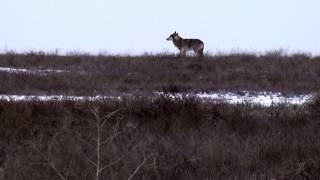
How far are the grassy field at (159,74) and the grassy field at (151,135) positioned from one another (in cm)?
9

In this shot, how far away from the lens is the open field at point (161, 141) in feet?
22.9

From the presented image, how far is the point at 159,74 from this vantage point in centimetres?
2100

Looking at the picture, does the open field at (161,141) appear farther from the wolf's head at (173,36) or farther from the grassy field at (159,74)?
the wolf's head at (173,36)

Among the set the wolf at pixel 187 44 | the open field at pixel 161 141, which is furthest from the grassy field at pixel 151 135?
the wolf at pixel 187 44

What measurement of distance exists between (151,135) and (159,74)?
39.7 feet

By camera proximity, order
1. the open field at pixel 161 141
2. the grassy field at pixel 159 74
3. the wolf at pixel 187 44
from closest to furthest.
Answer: the open field at pixel 161 141 < the grassy field at pixel 159 74 < the wolf at pixel 187 44

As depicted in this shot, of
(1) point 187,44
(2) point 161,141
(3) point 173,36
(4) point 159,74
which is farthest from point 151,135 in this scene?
(3) point 173,36

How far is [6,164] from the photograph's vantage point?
7.09 metres

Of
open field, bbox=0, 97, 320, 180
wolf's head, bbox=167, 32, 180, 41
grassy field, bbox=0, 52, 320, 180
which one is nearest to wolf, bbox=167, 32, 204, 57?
wolf's head, bbox=167, 32, 180, 41

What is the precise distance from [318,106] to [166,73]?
9617mm

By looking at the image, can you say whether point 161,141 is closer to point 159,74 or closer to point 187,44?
point 159,74

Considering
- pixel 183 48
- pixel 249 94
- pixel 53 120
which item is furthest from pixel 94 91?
pixel 183 48

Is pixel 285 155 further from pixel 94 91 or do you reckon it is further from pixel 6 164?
pixel 94 91

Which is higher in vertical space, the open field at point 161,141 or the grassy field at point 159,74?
the grassy field at point 159,74
